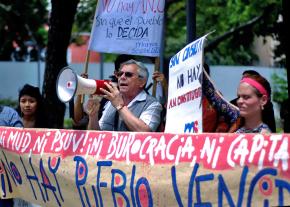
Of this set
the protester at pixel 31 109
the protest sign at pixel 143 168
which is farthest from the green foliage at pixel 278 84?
the protest sign at pixel 143 168

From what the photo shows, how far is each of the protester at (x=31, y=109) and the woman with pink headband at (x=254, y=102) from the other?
2.60m

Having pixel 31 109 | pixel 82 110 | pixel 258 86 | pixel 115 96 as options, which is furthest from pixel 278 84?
pixel 258 86

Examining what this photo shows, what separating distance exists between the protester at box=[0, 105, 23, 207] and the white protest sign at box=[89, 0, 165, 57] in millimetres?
886

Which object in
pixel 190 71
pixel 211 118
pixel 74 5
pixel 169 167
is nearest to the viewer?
pixel 169 167

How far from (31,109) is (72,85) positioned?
5.39 feet

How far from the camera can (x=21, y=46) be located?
31.3 metres

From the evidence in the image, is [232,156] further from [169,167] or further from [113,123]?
[113,123]

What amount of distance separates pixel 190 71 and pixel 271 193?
1.22 m

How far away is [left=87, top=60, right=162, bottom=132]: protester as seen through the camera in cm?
498

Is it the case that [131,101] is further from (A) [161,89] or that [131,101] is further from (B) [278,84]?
(B) [278,84]

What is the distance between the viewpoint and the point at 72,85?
191 inches

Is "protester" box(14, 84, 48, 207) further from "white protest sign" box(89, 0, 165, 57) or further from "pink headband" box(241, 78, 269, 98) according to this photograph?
"pink headband" box(241, 78, 269, 98)

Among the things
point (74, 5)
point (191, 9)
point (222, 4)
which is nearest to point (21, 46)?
point (222, 4)

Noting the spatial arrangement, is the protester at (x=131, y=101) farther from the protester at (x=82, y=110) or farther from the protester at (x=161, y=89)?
the protester at (x=82, y=110)
